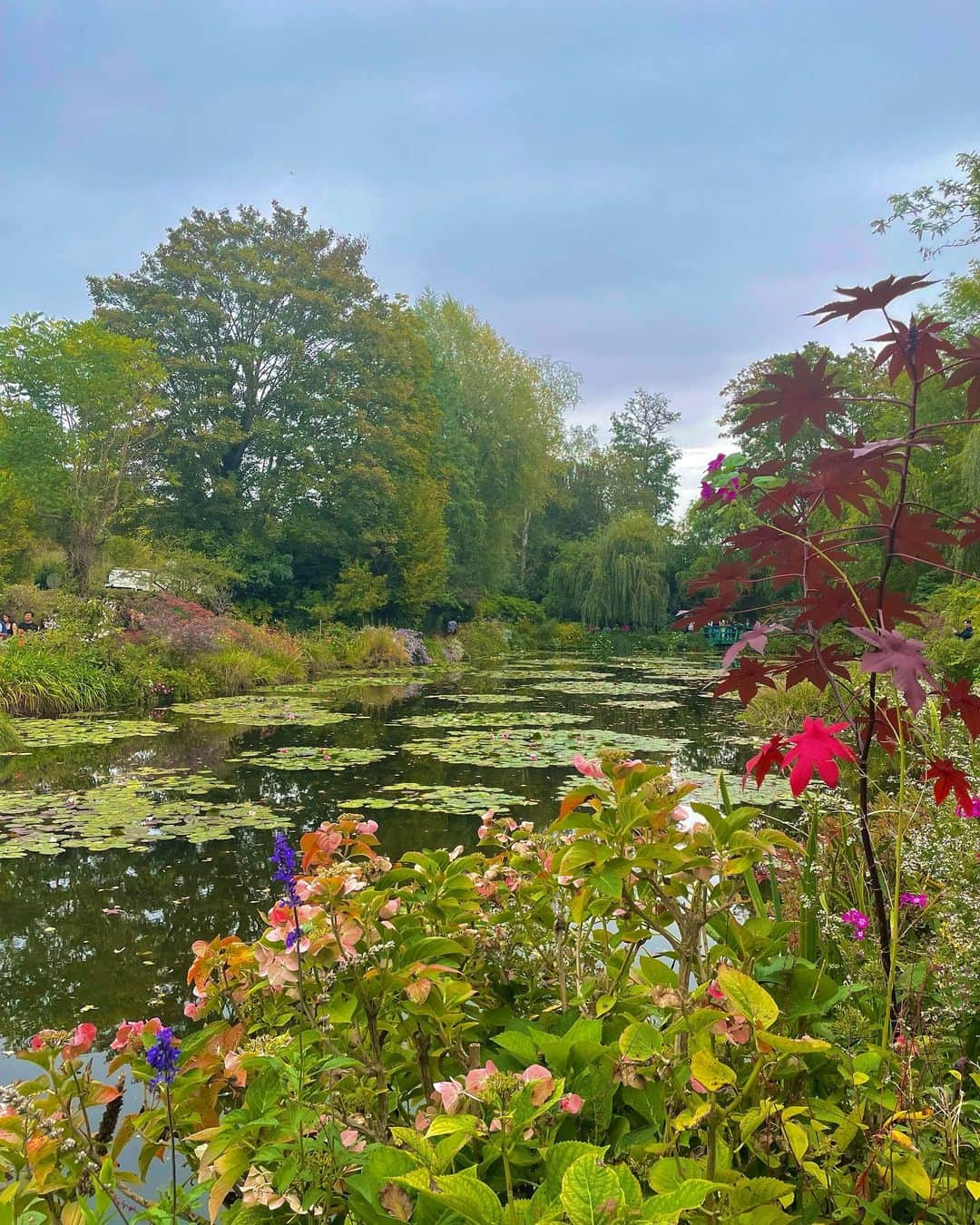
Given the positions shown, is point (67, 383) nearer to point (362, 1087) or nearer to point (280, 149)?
point (280, 149)

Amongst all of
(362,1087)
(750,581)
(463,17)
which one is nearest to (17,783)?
(362,1087)

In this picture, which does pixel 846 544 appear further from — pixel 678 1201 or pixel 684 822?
pixel 678 1201

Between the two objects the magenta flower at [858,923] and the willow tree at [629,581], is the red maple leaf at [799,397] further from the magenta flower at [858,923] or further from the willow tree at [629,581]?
the willow tree at [629,581]

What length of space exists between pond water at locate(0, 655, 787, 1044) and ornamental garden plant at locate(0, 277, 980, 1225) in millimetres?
1094

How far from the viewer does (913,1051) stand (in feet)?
3.28

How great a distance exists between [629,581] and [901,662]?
2244 cm

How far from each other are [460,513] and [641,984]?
69.2 ft

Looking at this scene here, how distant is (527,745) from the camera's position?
6.71 m

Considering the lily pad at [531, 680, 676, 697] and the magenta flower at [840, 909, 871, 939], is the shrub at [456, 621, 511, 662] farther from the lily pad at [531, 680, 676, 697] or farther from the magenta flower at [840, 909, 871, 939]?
the magenta flower at [840, 909, 871, 939]

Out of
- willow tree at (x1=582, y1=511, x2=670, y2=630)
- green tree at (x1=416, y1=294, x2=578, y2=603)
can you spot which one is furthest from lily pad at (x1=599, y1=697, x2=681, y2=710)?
willow tree at (x1=582, y1=511, x2=670, y2=630)

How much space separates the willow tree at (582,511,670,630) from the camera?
75.6 ft

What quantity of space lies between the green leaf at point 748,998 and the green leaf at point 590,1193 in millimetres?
284

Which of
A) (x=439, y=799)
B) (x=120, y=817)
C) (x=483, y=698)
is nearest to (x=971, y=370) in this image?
(x=439, y=799)

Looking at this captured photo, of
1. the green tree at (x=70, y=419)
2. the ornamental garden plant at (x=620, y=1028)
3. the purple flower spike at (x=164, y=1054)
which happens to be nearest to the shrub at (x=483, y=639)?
the green tree at (x=70, y=419)
